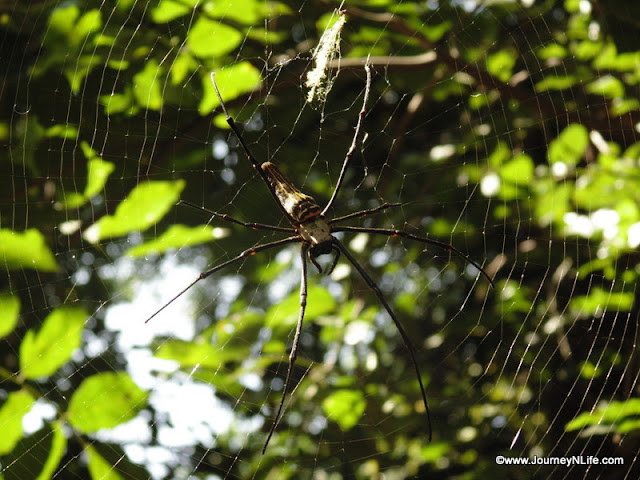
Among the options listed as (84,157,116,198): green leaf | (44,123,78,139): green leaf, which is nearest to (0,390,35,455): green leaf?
(84,157,116,198): green leaf

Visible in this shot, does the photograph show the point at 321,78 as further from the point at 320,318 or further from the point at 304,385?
the point at 304,385

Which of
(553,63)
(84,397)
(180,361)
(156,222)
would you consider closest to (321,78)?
(156,222)

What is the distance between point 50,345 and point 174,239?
0.65 m

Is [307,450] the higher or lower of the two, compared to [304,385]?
lower

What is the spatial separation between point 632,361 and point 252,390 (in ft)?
7.37

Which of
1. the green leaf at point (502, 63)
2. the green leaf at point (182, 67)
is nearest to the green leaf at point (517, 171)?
the green leaf at point (502, 63)

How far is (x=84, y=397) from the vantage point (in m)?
1.93

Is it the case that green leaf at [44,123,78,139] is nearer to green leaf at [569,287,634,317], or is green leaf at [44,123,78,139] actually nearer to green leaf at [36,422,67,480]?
green leaf at [36,422,67,480]

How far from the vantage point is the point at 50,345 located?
190 centimetres

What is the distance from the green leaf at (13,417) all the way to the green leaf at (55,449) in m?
0.11

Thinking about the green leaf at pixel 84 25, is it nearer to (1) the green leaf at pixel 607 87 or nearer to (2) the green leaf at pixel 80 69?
(2) the green leaf at pixel 80 69

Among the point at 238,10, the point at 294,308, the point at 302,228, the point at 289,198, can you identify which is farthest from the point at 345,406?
the point at 238,10

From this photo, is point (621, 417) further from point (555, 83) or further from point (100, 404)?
point (100, 404)

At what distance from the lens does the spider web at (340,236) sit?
220 centimetres
